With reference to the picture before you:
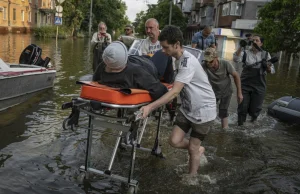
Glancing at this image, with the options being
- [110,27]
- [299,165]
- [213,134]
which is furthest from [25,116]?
[110,27]

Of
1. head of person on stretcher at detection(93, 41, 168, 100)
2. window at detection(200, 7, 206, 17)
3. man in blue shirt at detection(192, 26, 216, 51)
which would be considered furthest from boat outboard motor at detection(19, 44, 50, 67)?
window at detection(200, 7, 206, 17)

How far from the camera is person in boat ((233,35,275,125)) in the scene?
7.43 m

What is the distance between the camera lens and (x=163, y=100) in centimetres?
366

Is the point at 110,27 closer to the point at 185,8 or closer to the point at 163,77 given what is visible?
the point at 185,8

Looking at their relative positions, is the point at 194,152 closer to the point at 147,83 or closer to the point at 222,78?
the point at 147,83

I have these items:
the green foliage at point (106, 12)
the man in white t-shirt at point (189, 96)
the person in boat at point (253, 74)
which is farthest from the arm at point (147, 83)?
the green foliage at point (106, 12)

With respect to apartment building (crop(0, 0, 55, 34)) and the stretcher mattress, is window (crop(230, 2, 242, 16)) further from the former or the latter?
the stretcher mattress

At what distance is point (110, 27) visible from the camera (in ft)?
235

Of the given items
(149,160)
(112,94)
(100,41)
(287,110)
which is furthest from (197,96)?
(100,41)

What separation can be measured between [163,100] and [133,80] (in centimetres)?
45

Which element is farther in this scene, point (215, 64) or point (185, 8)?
point (185, 8)

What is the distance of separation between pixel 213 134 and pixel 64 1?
2025 inches

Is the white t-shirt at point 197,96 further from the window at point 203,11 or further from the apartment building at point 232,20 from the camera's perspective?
the window at point 203,11

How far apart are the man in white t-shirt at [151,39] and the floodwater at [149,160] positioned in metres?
1.65
